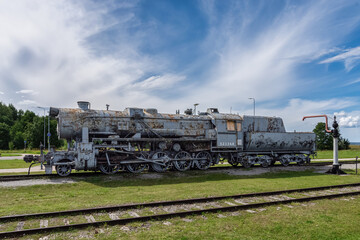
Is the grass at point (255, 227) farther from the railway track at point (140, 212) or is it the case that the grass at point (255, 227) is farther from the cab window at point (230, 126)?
the cab window at point (230, 126)

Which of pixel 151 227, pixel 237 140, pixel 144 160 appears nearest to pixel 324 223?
pixel 151 227

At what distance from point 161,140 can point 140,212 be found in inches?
360

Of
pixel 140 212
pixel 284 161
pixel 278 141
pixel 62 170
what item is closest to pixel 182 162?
pixel 62 170

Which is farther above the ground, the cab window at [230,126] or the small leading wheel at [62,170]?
the cab window at [230,126]

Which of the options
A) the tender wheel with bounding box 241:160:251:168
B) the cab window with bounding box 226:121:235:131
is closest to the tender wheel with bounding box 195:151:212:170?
the cab window with bounding box 226:121:235:131

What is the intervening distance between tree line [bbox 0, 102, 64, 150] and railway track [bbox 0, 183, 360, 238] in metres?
48.6

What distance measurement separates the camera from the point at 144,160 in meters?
16.6

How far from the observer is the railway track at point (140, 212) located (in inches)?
262

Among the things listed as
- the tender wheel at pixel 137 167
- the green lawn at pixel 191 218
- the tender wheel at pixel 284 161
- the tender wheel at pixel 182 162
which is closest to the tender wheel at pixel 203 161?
the tender wheel at pixel 182 162

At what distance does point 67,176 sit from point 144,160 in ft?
14.7

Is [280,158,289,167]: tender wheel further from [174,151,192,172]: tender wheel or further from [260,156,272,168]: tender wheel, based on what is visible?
[174,151,192,172]: tender wheel

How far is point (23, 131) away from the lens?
77875 mm

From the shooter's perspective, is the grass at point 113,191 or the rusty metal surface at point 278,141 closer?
the grass at point 113,191

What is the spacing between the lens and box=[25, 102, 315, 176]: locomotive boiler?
15.2 metres
